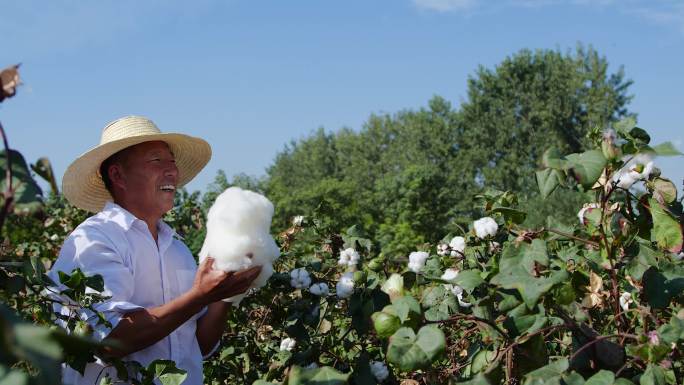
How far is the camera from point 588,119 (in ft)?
129

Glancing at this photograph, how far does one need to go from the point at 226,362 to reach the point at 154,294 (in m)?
0.58

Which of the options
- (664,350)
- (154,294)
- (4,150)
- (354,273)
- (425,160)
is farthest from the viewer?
(425,160)

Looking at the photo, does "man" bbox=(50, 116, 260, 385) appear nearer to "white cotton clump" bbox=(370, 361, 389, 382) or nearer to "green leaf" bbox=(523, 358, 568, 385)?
"white cotton clump" bbox=(370, 361, 389, 382)

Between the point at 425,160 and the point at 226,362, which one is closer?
the point at 226,362

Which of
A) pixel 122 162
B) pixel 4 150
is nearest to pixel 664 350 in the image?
pixel 4 150

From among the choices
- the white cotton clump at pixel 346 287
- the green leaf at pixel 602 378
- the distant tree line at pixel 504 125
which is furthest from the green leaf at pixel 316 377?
the distant tree line at pixel 504 125

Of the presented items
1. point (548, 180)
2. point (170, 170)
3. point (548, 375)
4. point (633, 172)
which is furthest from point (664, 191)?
point (170, 170)

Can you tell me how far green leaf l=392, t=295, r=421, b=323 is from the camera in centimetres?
135

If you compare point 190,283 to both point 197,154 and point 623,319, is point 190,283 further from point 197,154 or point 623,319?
point 623,319

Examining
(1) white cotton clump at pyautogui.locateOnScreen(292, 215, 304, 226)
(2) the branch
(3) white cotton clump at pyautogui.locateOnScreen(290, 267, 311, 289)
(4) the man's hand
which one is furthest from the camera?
(1) white cotton clump at pyautogui.locateOnScreen(292, 215, 304, 226)

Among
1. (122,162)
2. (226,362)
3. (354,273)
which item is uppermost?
(122,162)

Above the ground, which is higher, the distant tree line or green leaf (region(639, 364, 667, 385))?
green leaf (region(639, 364, 667, 385))

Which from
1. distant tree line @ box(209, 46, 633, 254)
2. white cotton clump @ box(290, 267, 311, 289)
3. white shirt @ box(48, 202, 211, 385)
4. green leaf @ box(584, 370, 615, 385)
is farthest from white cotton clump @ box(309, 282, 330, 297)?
distant tree line @ box(209, 46, 633, 254)

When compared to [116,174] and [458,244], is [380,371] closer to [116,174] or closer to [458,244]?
[458,244]
